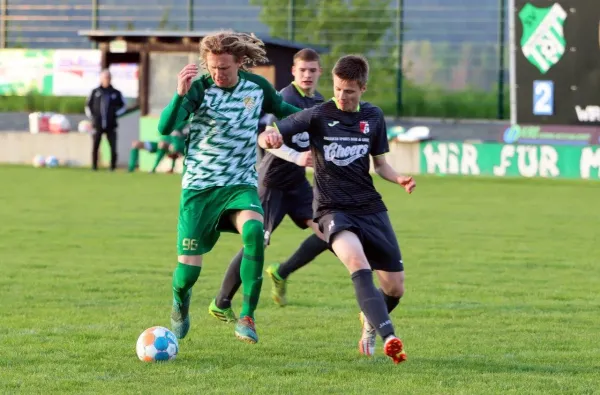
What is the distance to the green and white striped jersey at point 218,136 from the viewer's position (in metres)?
7.36

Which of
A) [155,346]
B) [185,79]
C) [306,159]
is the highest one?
[185,79]

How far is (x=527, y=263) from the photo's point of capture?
39.5 feet

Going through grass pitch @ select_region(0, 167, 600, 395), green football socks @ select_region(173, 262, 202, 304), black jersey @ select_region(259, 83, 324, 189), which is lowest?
grass pitch @ select_region(0, 167, 600, 395)

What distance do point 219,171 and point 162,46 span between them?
21.2 metres

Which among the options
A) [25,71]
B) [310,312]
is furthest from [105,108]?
[310,312]

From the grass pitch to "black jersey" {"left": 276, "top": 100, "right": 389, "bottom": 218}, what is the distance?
841 millimetres

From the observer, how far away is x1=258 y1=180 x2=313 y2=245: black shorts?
941 cm

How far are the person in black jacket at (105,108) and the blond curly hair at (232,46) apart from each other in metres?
18.8

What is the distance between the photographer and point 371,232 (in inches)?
278

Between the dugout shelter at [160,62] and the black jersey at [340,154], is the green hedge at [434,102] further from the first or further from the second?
the black jersey at [340,154]

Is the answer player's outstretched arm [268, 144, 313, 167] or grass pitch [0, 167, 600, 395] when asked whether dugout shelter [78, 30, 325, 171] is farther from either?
player's outstretched arm [268, 144, 313, 167]

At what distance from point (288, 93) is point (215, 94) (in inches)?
A: 70.2

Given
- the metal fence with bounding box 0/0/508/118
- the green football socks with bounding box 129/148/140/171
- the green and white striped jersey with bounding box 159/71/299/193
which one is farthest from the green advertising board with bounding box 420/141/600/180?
the green and white striped jersey with bounding box 159/71/299/193

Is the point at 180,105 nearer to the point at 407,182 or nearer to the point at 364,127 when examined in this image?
the point at 364,127
